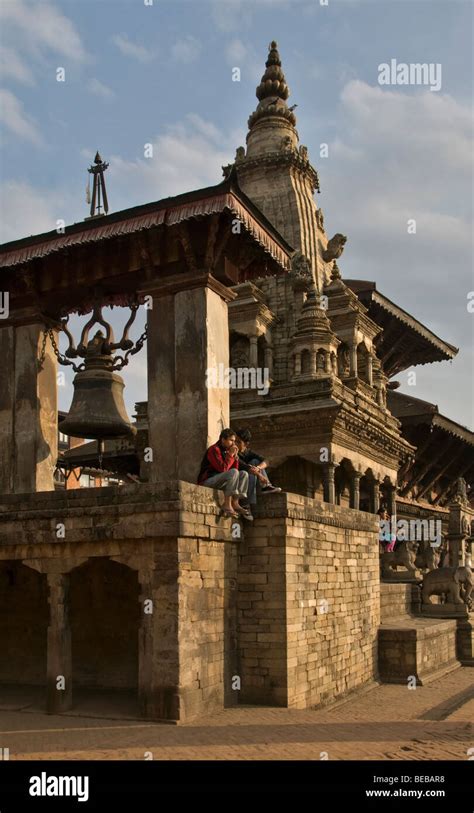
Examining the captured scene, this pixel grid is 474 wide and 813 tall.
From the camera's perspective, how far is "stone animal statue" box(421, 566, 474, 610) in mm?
22703

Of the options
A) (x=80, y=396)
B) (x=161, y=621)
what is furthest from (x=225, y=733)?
(x=80, y=396)

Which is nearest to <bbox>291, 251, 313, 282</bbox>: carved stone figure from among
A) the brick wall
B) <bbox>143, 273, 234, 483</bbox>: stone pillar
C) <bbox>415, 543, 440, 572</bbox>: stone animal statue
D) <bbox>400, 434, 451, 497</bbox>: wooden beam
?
<bbox>415, 543, 440, 572</bbox>: stone animal statue

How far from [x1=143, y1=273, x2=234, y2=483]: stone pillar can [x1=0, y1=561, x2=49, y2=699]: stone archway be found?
2.88 meters

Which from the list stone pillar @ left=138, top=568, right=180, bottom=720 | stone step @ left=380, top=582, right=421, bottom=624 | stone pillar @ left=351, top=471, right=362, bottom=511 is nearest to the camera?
stone pillar @ left=138, top=568, right=180, bottom=720

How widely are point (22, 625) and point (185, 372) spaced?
5076mm

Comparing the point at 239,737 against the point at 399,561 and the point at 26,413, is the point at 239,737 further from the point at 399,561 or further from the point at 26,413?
the point at 399,561

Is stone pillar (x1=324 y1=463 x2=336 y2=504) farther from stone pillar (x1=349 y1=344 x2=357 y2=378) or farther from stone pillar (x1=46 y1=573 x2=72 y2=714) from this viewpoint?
stone pillar (x1=46 y1=573 x2=72 y2=714)

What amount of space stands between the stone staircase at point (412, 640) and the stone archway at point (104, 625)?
258 inches

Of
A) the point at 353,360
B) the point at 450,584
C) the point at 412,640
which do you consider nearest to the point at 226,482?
the point at 412,640

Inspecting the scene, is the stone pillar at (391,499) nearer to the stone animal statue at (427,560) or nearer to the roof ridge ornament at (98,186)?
the stone animal statue at (427,560)

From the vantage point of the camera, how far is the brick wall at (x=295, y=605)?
12258mm

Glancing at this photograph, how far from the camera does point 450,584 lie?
2277cm

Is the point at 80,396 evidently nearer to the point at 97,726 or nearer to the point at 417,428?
the point at 97,726

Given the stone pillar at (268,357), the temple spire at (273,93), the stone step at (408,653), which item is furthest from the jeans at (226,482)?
the temple spire at (273,93)
